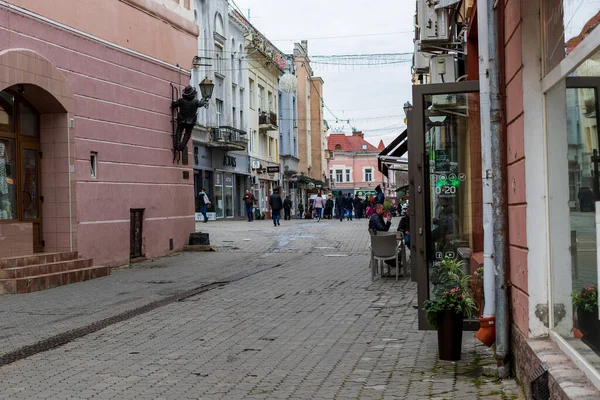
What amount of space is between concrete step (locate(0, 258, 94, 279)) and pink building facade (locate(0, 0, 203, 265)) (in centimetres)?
43

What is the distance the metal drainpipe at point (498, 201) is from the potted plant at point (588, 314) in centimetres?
150

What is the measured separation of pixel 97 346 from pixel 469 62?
631 cm

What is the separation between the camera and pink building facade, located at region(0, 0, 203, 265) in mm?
15297

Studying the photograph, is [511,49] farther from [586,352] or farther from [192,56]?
[192,56]

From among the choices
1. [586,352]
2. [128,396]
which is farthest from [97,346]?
[586,352]

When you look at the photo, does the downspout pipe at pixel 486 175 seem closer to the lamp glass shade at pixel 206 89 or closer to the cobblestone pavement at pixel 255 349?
the cobblestone pavement at pixel 255 349

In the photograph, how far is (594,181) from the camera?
15.2ft

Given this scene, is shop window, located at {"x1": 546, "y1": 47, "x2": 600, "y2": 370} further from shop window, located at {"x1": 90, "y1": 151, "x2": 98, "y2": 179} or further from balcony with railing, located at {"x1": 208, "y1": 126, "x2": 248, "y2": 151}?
balcony with railing, located at {"x1": 208, "y1": 126, "x2": 248, "y2": 151}

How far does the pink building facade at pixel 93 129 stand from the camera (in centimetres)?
1530

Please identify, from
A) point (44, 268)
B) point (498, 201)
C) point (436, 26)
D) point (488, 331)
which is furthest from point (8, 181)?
point (498, 201)

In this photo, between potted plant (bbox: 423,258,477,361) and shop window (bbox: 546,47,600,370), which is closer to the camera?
shop window (bbox: 546,47,600,370)

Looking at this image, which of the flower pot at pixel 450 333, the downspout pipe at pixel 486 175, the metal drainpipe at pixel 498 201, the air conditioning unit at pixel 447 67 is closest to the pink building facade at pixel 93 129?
the air conditioning unit at pixel 447 67

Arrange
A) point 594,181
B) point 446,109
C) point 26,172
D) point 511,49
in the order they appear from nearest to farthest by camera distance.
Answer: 1. point 594,181
2. point 511,49
3. point 446,109
4. point 26,172

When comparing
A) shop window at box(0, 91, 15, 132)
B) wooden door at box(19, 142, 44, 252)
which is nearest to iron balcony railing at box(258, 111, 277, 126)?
wooden door at box(19, 142, 44, 252)
